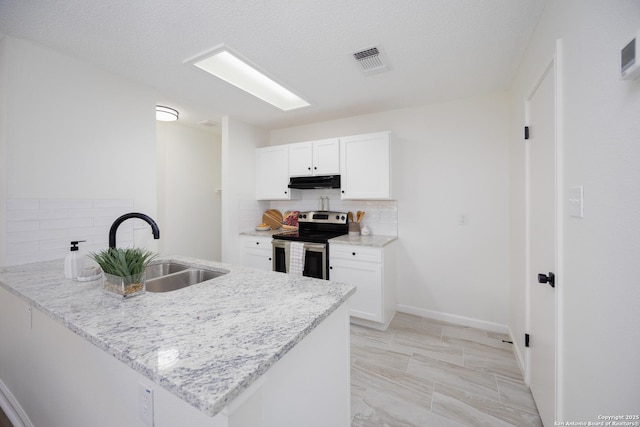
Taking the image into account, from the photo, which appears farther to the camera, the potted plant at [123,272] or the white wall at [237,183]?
the white wall at [237,183]

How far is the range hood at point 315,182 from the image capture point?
320cm

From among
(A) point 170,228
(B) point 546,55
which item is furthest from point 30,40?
(B) point 546,55

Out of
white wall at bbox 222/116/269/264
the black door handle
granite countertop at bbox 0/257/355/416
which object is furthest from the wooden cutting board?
the black door handle

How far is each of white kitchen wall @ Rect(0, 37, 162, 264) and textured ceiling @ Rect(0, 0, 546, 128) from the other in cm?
15

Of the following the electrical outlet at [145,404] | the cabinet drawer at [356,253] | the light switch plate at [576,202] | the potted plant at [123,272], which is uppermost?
the light switch plate at [576,202]

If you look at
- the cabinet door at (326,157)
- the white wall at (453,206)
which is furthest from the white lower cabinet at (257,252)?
the white wall at (453,206)

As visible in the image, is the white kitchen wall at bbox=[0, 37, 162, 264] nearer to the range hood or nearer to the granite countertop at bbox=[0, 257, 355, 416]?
the granite countertop at bbox=[0, 257, 355, 416]

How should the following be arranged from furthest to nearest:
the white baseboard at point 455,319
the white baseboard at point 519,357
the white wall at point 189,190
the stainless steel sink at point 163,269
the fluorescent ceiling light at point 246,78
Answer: the white wall at point 189,190 → the white baseboard at point 455,319 → the fluorescent ceiling light at point 246,78 → the white baseboard at point 519,357 → the stainless steel sink at point 163,269

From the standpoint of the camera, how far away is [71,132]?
6.71ft

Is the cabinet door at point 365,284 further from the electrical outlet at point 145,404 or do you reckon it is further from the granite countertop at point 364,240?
the electrical outlet at point 145,404

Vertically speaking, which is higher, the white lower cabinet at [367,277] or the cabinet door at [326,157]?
the cabinet door at [326,157]

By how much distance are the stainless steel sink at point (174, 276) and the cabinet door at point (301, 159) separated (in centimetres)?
208

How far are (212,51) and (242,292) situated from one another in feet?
6.07

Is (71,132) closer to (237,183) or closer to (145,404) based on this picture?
(237,183)
